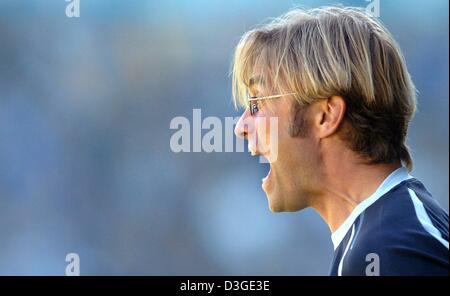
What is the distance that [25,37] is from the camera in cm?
418

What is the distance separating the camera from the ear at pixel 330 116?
131cm

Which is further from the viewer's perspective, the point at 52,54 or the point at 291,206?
the point at 52,54

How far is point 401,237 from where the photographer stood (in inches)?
41.3

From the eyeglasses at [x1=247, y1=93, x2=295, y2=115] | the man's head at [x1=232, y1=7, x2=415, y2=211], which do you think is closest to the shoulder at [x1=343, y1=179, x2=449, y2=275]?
the man's head at [x1=232, y1=7, x2=415, y2=211]

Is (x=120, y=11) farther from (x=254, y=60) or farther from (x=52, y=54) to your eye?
(x=254, y=60)

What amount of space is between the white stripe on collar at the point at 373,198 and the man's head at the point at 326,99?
47 millimetres

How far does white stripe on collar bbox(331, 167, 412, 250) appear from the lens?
1.20 m

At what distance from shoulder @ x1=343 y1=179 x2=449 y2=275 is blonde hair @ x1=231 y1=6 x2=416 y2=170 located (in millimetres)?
149

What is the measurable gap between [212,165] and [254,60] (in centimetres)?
261
